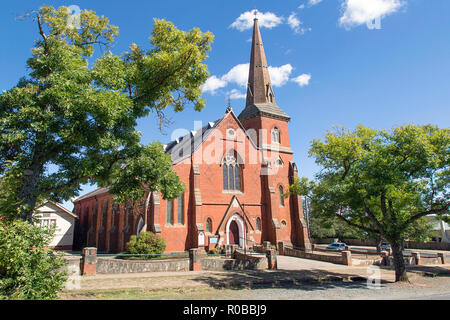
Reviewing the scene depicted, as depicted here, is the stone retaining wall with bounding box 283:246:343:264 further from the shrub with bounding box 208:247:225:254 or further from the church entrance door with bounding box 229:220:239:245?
the shrub with bounding box 208:247:225:254

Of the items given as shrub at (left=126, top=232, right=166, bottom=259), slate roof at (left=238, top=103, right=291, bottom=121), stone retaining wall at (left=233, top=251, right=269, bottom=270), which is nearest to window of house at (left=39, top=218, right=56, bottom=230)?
shrub at (left=126, top=232, right=166, bottom=259)

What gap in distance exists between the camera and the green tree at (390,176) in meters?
14.2

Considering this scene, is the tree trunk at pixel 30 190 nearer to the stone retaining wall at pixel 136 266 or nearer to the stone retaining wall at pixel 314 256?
the stone retaining wall at pixel 136 266

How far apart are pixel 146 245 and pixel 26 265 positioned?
43.8 ft

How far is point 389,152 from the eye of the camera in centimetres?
1477

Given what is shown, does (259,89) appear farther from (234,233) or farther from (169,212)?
(169,212)

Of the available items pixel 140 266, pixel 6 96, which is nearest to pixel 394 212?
pixel 140 266

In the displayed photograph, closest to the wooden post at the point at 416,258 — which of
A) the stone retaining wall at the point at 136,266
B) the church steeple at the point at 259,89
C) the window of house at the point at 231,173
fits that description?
the window of house at the point at 231,173

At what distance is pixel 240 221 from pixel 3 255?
22.7 m

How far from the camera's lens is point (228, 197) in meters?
28.2

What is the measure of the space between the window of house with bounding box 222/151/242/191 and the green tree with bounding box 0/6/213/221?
658 inches

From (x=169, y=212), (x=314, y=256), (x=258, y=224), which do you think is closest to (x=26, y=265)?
(x=169, y=212)
